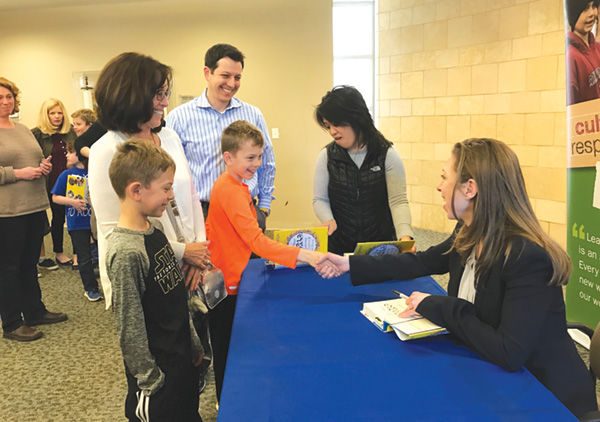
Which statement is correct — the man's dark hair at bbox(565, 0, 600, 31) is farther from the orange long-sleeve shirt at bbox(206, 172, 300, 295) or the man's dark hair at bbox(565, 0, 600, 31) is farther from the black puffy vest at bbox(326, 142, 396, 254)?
the orange long-sleeve shirt at bbox(206, 172, 300, 295)

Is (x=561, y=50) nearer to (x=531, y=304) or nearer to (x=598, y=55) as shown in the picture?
(x=598, y=55)

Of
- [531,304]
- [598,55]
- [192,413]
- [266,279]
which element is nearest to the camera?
[531,304]

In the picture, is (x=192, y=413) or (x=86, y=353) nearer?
(x=192, y=413)

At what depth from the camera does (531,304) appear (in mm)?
1261

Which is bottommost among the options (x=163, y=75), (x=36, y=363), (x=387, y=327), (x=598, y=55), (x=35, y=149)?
(x=36, y=363)

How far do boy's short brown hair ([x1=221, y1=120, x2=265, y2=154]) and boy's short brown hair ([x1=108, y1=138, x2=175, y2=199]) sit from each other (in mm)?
565

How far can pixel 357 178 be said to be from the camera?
8.03 ft

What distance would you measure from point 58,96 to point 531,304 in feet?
Answer: 23.3

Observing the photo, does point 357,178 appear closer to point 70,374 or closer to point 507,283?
point 507,283

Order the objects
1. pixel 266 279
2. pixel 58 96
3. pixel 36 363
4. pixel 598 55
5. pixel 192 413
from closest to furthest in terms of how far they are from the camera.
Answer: pixel 192 413 < pixel 266 279 < pixel 598 55 < pixel 36 363 < pixel 58 96

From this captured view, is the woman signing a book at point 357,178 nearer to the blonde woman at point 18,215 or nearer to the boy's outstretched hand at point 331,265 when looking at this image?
the boy's outstretched hand at point 331,265

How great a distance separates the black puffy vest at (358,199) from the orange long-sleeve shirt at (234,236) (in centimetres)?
65

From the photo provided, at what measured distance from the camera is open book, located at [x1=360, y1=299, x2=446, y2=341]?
138 cm

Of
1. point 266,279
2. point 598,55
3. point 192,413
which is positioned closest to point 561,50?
point 598,55
